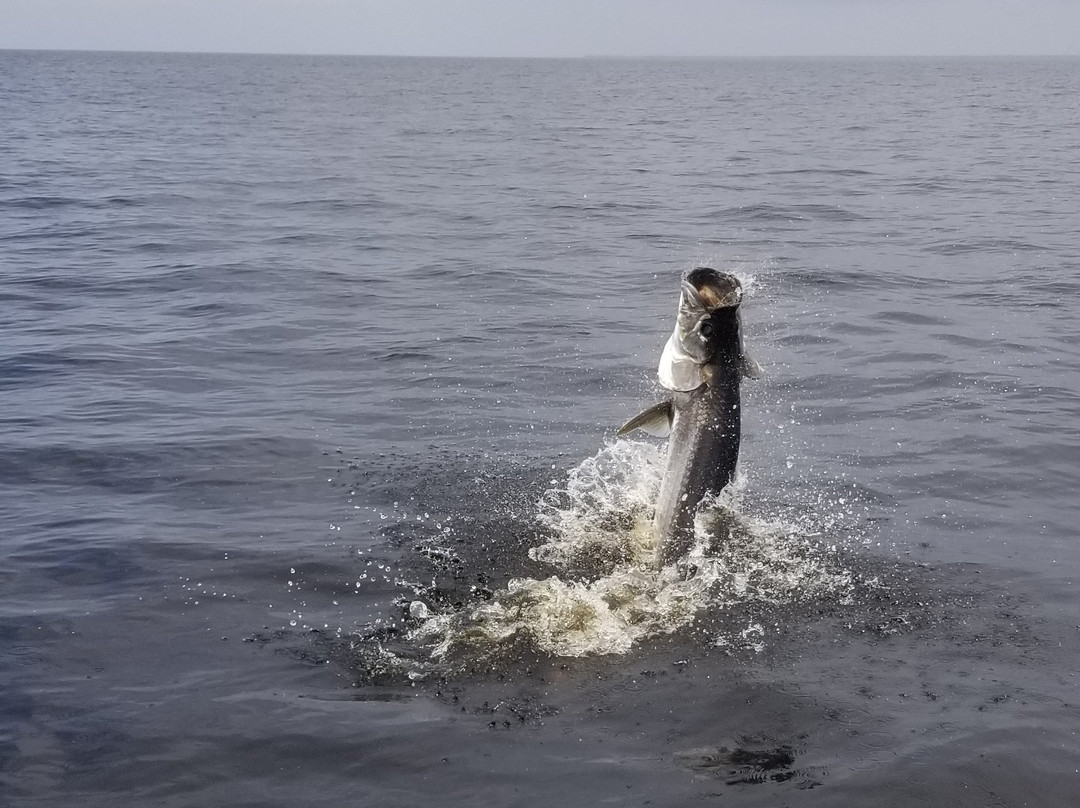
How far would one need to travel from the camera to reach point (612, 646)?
739 cm

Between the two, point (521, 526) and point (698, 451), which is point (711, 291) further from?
point (521, 526)

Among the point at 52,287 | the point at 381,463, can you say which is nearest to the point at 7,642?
the point at 381,463

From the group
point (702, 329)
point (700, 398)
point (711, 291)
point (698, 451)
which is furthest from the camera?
point (698, 451)

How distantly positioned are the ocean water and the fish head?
4.85 ft

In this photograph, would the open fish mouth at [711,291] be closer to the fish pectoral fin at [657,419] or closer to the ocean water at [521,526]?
the fish pectoral fin at [657,419]

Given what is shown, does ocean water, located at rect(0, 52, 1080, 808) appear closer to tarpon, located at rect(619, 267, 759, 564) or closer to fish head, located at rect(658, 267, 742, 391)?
tarpon, located at rect(619, 267, 759, 564)

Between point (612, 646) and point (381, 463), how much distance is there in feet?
13.8

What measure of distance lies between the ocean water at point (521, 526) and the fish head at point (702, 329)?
148cm

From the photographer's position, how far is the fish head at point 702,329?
7.27m

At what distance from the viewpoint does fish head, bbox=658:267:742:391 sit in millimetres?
7270

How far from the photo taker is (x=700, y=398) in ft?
25.1

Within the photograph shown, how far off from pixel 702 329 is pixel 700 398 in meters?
0.52

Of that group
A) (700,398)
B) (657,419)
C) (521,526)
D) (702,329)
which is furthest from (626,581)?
(702,329)

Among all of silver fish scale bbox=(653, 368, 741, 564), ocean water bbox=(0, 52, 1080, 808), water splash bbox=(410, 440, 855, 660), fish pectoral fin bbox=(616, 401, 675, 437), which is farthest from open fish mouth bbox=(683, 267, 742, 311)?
ocean water bbox=(0, 52, 1080, 808)
